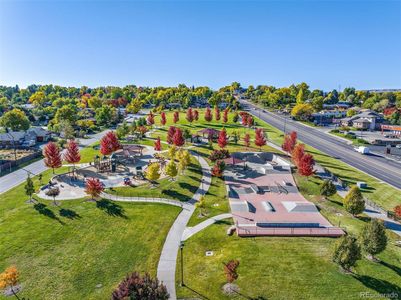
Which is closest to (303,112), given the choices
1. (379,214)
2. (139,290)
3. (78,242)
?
(379,214)

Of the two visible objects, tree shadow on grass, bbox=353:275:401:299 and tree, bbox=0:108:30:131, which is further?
tree, bbox=0:108:30:131

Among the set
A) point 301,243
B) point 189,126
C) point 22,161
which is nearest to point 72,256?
point 301,243

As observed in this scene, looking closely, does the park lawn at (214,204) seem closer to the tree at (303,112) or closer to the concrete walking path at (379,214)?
the concrete walking path at (379,214)

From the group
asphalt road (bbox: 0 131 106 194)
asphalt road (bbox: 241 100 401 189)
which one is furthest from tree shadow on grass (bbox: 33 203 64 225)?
asphalt road (bbox: 241 100 401 189)

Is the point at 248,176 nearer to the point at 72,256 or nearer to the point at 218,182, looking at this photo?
the point at 218,182

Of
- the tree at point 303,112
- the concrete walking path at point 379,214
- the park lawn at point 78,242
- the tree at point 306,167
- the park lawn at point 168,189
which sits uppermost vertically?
the tree at point 303,112

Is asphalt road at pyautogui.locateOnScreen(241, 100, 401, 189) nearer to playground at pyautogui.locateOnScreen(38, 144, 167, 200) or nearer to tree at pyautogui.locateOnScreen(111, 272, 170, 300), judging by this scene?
playground at pyautogui.locateOnScreen(38, 144, 167, 200)

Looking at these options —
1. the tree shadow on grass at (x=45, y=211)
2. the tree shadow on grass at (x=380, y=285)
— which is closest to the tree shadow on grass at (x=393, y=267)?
the tree shadow on grass at (x=380, y=285)
